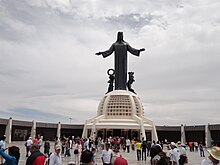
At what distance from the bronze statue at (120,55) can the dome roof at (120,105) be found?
8.84ft

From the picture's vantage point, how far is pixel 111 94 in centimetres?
5416

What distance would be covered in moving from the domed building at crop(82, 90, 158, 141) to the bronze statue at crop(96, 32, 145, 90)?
267cm

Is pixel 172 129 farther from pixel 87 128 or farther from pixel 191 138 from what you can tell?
pixel 87 128

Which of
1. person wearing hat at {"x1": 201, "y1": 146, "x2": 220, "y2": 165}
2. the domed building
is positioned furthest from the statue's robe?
person wearing hat at {"x1": 201, "y1": 146, "x2": 220, "y2": 165}

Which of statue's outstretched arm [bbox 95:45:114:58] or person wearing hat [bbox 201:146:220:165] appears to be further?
statue's outstretched arm [bbox 95:45:114:58]

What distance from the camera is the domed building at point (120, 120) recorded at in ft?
155

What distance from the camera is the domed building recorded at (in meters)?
47.1

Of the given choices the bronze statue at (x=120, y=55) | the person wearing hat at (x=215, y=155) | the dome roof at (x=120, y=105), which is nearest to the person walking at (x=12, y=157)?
the person wearing hat at (x=215, y=155)

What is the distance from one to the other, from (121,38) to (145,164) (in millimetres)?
43858

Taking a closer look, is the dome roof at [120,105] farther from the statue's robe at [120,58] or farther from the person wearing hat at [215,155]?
the person wearing hat at [215,155]

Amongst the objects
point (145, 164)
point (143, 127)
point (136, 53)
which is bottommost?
point (145, 164)

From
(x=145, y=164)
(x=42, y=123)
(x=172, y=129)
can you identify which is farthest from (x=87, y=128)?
(x=145, y=164)

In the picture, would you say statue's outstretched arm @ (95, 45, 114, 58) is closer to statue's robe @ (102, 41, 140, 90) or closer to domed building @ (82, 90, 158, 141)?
statue's robe @ (102, 41, 140, 90)

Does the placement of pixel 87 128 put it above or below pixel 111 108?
below
